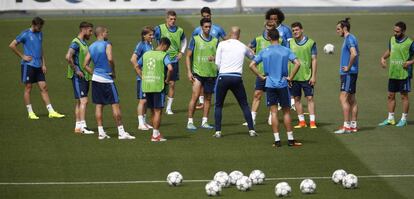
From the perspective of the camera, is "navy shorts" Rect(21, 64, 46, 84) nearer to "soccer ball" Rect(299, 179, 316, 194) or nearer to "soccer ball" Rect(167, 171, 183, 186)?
"soccer ball" Rect(167, 171, 183, 186)

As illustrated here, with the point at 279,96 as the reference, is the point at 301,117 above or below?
below

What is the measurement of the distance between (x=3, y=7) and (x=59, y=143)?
21.2 meters

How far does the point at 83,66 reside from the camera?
81.5 feet

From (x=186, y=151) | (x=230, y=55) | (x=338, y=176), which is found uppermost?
(x=230, y=55)

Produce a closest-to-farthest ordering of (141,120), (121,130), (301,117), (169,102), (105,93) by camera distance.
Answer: (105,93)
(121,130)
(141,120)
(301,117)
(169,102)

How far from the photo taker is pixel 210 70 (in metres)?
25.7

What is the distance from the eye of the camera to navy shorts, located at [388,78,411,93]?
2575cm

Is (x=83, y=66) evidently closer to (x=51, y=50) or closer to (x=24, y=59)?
(x=24, y=59)

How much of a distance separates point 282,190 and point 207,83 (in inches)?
285

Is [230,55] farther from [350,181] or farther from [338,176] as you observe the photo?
[350,181]

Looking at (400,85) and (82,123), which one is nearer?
(82,123)

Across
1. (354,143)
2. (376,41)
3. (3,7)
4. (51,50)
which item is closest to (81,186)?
(354,143)

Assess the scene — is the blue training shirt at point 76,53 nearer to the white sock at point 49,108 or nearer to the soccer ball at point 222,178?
the white sock at point 49,108

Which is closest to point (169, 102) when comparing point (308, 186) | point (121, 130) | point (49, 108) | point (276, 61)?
point (49, 108)
